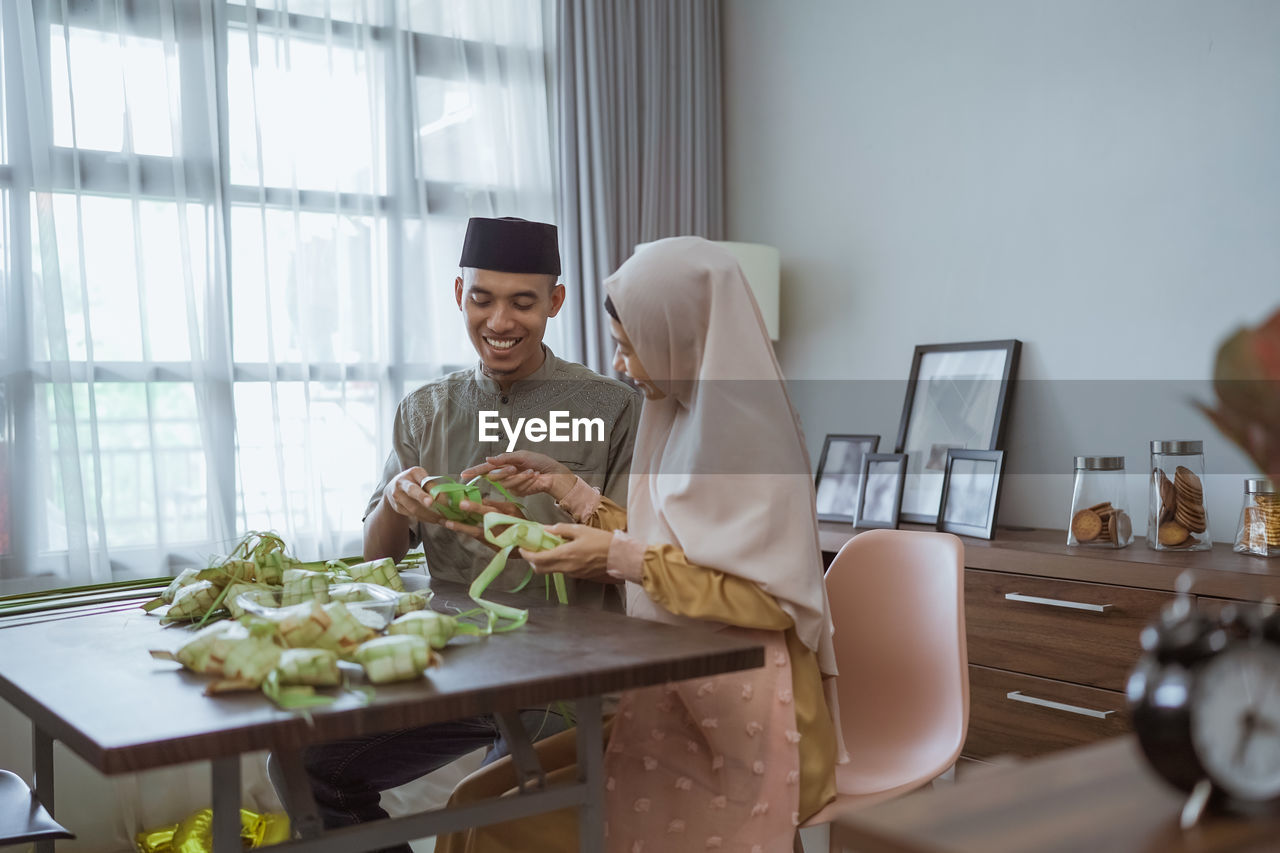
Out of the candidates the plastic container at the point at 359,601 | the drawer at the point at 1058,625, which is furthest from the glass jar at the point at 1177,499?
the plastic container at the point at 359,601

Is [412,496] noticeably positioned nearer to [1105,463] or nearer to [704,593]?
[704,593]

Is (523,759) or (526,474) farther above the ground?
(526,474)

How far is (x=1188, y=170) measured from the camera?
2963 millimetres

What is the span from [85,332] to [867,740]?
241 centimetres

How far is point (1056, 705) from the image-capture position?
107 inches

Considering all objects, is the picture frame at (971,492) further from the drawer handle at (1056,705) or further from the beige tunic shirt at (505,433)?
the beige tunic shirt at (505,433)

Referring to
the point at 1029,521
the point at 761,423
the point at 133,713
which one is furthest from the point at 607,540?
the point at 1029,521

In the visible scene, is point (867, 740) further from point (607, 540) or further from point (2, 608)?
point (2, 608)

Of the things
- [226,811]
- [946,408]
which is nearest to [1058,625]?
[946,408]

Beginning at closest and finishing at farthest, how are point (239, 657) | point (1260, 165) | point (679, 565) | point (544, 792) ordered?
point (239, 657), point (544, 792), point (679, 565), point (1260, 165)

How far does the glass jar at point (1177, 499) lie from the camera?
2.73m

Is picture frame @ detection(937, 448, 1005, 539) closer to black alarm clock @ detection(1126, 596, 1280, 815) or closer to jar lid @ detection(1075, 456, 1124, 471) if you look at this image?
jar lid @ detection(1075, 456, 1124, 471)

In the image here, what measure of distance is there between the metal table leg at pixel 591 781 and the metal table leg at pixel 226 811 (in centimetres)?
45

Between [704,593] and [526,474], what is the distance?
20.0 inches
